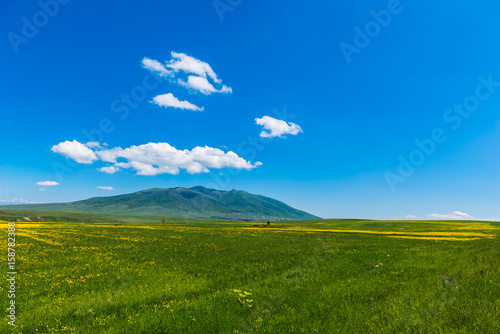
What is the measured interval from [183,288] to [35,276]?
12679mm

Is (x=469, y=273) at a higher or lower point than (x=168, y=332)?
higher

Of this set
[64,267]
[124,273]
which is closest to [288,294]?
[124,273]

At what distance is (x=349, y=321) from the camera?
37.0 feet

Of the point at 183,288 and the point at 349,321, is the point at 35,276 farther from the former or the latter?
the point at 349,321

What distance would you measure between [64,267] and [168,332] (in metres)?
16.8

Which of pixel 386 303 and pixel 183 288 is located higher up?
pixel 386 303

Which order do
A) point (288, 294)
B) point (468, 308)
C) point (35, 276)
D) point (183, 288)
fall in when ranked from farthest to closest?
1. point (35, 276)
2. point (183, 288)
3. point (288, 294)
4. point (468, 308)

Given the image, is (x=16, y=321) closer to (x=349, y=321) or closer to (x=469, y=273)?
(x=349, y=321)

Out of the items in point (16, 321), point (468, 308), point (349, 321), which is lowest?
point (16, 321)

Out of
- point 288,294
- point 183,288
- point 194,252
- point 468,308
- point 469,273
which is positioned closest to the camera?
point 468,308

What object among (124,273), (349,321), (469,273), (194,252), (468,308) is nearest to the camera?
(468,308)

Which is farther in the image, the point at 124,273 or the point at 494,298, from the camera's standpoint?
the point at 124,273

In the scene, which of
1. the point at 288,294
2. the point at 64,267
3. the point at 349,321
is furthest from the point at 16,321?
the point at 349,321

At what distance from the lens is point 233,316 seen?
13.1 m
